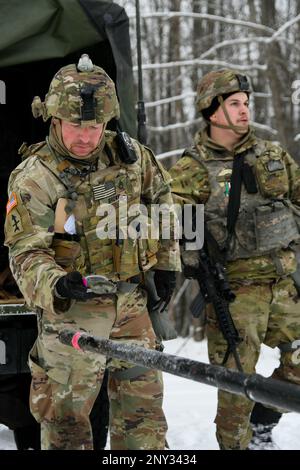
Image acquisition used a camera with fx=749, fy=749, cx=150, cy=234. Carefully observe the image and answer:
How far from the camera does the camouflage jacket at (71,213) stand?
301cm

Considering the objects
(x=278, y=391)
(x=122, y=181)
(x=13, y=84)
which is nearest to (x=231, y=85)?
(x=122, y=181)

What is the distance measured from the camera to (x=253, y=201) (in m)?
4.02

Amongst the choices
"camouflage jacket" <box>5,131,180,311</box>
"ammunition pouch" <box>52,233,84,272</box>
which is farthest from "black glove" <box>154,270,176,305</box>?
"ammunition pouch" <box>52,233,84,272</box>

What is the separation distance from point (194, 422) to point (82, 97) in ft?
7.92

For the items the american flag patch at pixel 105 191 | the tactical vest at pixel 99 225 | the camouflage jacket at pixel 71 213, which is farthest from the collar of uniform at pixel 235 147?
the american flag patch at pixel 105 191

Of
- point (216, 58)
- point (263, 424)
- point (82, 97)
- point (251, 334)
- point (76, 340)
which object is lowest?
point (263, 424)

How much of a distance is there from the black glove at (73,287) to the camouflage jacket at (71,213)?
0.14 metres

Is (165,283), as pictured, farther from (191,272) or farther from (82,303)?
(191,272)

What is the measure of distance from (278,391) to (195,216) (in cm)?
218

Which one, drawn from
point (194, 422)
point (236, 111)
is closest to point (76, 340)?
point (236, 111)

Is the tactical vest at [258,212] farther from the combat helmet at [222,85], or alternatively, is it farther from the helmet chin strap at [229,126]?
the combat helmet at [222,85]

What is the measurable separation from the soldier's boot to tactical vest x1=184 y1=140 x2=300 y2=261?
94 cm

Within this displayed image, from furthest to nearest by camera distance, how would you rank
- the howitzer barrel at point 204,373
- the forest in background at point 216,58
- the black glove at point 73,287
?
the forest in background at point 216,58 < the black glove at point 73,287 < the howitzer barrel at point 204,373

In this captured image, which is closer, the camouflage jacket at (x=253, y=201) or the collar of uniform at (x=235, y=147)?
the camouflage jacket at (x=253, y=201)
